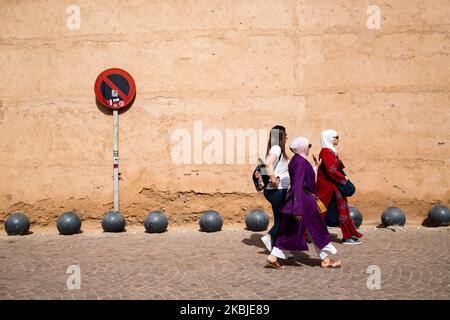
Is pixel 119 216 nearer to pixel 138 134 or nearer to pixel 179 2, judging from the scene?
pixel 138 134

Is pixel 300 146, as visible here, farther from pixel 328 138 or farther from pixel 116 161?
pixel 116 161

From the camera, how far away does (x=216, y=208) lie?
984cm

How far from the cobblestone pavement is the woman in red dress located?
0.35 metres

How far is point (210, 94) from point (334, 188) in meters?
3.75

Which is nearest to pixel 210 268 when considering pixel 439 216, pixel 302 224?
pixel 302 224

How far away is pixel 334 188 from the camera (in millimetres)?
7547

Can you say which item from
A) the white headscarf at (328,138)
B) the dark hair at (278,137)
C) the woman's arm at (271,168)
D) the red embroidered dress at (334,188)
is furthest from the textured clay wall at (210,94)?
the woman's arm at (271,168)

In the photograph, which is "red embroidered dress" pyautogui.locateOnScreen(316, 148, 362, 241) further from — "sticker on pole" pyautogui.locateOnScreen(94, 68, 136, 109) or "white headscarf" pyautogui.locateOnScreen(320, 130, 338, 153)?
"sticker on pole" pyautogui.locateOnScreen(94, 68, 136, 109)

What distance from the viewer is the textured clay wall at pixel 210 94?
9.67 meters

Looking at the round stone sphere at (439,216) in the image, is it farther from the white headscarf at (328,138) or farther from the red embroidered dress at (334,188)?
the white headscarf at (328,138)

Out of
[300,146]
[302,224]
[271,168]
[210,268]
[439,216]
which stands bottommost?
→ [210,268]

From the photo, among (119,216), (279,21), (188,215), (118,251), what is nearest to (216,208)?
(188,215)

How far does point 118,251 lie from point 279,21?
602 centimetres
